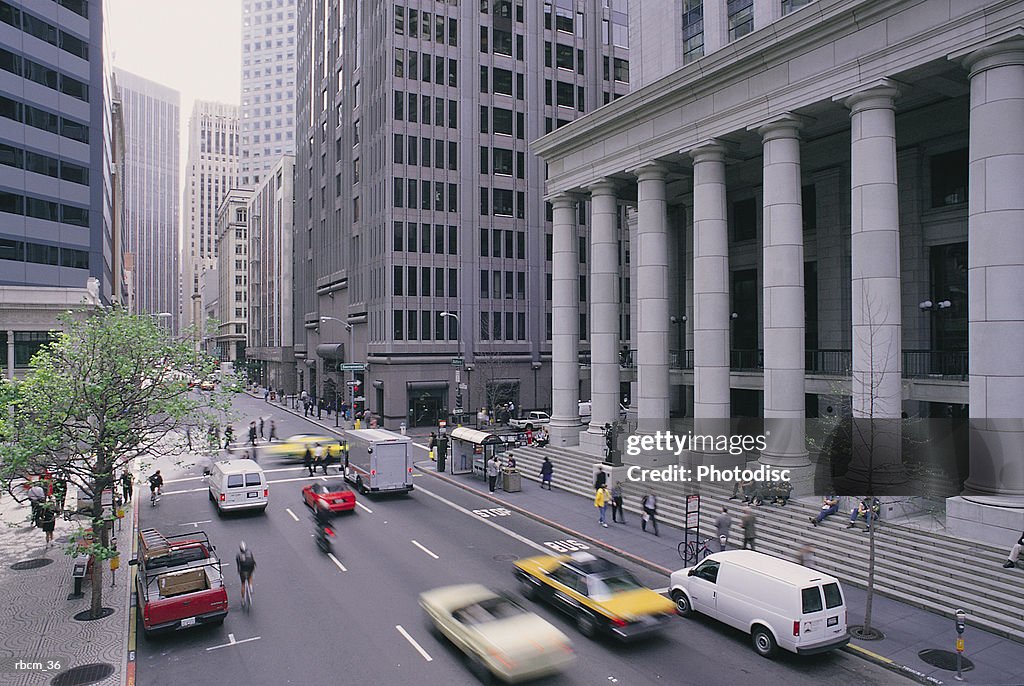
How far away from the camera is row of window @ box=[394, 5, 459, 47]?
5700 centimetres

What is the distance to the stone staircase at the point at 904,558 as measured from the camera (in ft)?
53.4

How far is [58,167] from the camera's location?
44.6 m

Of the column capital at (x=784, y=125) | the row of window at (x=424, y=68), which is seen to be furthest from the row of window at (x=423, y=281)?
the column capital at (x=784, y=125)

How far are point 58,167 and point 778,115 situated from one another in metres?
45.4

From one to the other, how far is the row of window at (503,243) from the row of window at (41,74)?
31.8 meters

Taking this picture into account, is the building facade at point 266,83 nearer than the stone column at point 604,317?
No

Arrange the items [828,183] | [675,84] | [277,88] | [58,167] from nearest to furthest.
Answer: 1. [675,84]
2. [828,183]
3. [58,167]
4. [277,88]

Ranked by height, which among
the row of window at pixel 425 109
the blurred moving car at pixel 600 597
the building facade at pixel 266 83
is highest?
the building facade at pixel 266 83

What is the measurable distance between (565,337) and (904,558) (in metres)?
21.9

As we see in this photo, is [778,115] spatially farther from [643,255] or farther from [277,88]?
[277,88]

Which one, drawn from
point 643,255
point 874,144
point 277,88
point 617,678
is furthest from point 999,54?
point 277,88

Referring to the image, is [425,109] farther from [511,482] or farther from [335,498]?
[335,498]

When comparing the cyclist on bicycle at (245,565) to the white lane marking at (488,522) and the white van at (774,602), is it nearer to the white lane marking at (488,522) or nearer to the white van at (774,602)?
the white lane marking at (488,522)

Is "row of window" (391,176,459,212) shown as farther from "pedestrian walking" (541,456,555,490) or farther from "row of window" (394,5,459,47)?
"pedestrian walking" (541,456,555,490)
